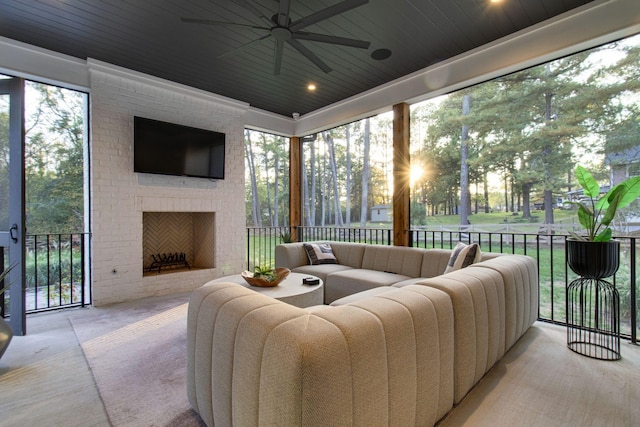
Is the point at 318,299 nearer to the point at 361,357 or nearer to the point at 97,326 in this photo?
the point at 361,357

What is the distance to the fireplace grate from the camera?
14.2ft

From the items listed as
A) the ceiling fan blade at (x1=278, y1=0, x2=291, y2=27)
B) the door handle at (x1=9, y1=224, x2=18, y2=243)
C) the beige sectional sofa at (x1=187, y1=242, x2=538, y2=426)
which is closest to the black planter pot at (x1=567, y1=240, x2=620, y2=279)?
the beige sectional sofa at (x1=187, y1=242, x2=538, y2=426)

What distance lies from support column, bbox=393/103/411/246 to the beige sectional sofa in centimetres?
220

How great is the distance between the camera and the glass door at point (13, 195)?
266cm

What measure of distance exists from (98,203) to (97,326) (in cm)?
154

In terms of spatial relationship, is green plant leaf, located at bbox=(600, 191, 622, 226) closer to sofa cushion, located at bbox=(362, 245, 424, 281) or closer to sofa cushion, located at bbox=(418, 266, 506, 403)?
sofa cushion, located at bbox=(418, 266, 506, 403)

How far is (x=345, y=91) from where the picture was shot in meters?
4.56

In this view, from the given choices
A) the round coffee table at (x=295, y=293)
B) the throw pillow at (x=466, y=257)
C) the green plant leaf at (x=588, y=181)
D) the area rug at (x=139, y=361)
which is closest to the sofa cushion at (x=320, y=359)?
the area rug at (x=139, y=361)

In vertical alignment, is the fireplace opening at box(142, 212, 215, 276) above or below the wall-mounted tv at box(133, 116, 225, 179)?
below

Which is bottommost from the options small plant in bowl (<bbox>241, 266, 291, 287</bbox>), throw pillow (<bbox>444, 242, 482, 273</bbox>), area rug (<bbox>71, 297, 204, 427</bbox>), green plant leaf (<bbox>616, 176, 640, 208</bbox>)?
area rug (<bbox>71, 297, 204, 427</bbox>)

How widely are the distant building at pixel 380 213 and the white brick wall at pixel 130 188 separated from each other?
2813 mm

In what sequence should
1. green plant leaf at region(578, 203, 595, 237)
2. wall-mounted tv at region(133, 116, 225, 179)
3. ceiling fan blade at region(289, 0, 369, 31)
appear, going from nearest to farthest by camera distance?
ceiling fan blade at region(289, 0, 369, 31) → green plant leaf at region(578, 203, 595, 237) → wall-mounted tv at region(133, 116, 225, 179)

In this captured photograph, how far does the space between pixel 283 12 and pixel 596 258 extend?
2974 mm

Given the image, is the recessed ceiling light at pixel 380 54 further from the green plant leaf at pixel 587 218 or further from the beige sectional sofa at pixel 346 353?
the beige sectional sofa at pixel 346 353
